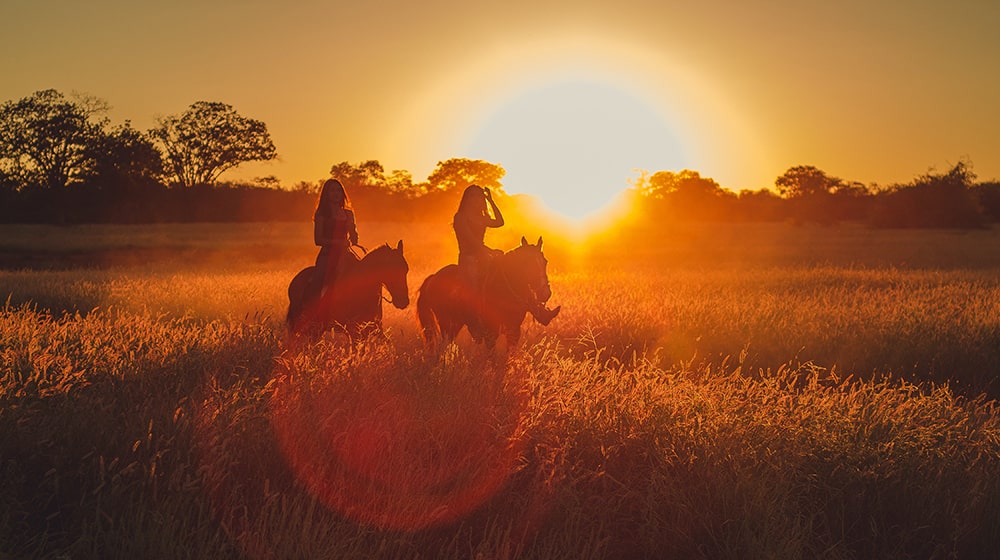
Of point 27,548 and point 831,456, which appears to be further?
point 831,456

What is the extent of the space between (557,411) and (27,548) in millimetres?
3200

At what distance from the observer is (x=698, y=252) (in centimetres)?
3759

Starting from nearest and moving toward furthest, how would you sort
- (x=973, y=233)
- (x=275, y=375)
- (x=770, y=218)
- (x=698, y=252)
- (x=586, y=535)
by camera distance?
(x=586, y=535)
(x=275, y=375)
(x=698, y=252)
(x=973, y=233)
(x=770, y=218)

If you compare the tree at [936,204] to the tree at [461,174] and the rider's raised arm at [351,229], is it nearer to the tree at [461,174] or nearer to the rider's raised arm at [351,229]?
the tree at [461,174]

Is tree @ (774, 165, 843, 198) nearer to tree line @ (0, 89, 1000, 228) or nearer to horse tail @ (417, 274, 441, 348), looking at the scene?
tree line @ (0, 89, 1000, 228)

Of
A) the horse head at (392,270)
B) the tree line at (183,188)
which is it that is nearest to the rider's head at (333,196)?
the horse head at (392,270)

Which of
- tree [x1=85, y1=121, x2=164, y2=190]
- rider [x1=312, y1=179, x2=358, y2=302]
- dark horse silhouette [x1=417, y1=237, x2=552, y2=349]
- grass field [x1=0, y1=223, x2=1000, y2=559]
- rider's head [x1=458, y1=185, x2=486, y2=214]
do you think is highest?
tree [x1=85, y1=121, x2=164, y2=190]

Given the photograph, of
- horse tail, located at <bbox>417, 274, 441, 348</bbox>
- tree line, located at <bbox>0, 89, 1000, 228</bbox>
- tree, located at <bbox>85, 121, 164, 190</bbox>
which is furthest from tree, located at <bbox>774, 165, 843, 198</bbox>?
horse tail, located at <bbox>417, 274, 441, 348</bbox>

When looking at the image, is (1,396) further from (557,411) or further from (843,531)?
(843,531)

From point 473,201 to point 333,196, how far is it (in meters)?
1.73

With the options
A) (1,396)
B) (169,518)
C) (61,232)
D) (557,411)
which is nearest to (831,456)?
(557,411)

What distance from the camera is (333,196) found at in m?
8.30

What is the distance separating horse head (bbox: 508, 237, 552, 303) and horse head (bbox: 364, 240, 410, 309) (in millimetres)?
1345

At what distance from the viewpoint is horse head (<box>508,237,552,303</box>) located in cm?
742
